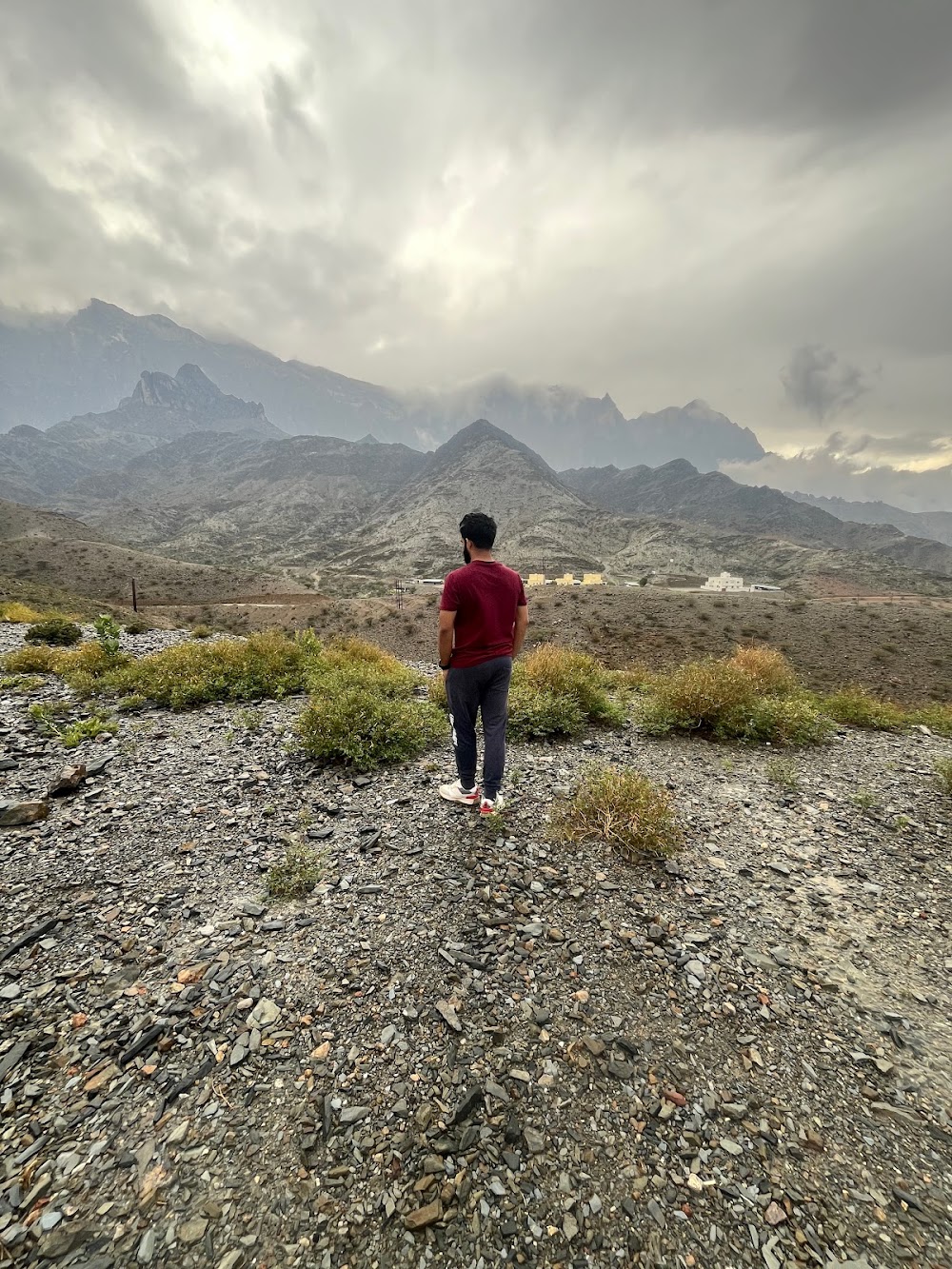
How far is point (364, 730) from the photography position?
759 cm

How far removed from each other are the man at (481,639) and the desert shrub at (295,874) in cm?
199

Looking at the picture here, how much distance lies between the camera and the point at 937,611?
167 feet

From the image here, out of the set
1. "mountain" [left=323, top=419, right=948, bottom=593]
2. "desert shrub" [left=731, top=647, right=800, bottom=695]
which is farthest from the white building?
"desert shrub" [left=731, top=647, right=800, bottom=695]

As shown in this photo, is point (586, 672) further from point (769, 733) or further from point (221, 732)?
point (221, 732)

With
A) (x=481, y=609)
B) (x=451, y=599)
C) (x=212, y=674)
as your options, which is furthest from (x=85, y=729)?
(x=481, y=609)

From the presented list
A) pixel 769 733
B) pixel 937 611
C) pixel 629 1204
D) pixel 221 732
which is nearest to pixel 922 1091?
pixel 629 1204

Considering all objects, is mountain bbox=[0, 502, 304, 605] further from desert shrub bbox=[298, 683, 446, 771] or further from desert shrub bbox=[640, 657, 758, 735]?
desert shrub bbox=[640, 657, 758, 735]

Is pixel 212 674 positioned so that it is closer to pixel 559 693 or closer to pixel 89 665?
pixel 89 665

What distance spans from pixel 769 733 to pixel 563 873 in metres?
6.08

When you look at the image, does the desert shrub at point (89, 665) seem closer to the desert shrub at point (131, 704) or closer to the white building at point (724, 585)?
the desert shrub at point (131, 704)

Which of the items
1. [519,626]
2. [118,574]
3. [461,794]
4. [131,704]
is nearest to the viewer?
[519,626]

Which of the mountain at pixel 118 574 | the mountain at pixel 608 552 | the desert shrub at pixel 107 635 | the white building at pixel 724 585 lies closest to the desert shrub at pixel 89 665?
the desert shrub at pixel 107 635

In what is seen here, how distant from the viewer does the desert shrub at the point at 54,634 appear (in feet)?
45.3

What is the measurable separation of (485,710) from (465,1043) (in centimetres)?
301
